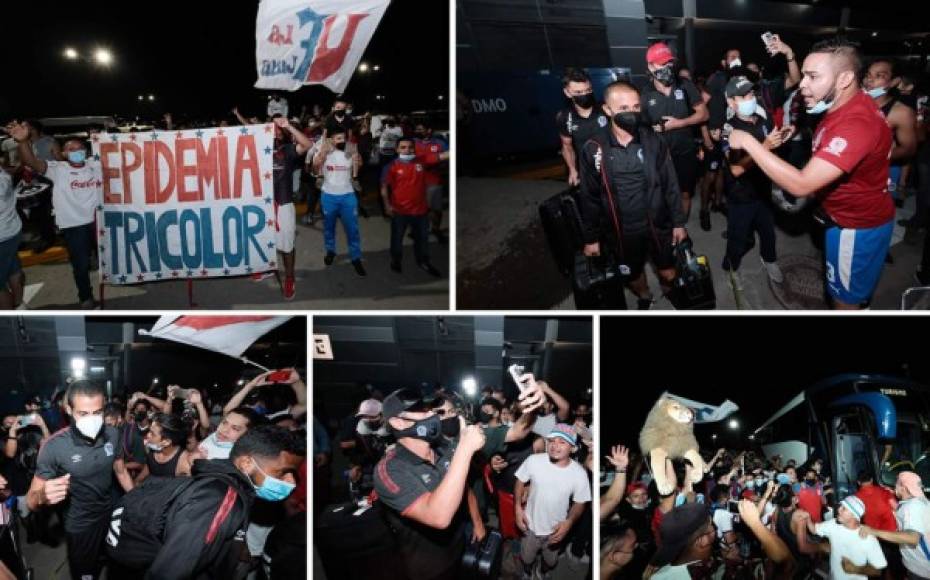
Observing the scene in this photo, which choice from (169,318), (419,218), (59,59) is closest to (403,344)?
(419,218)

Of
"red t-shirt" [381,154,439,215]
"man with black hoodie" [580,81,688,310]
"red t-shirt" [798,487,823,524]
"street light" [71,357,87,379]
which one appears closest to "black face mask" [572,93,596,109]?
"man with black hoodie" [580,81,688,310]

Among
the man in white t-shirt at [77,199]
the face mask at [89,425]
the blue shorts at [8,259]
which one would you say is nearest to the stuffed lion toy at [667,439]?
the face mask at [89,425]

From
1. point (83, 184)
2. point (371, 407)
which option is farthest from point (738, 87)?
point (83, 184)

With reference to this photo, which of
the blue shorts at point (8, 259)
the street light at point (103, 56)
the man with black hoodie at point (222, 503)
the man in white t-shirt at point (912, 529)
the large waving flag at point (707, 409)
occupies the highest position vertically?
the street light at point (103, 56)

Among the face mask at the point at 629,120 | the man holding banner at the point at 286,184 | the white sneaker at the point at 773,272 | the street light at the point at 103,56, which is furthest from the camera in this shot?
the street light at the point at 103,56

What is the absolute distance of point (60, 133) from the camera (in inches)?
144

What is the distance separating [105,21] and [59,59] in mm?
381

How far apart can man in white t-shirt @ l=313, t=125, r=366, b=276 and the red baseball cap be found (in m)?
1.69

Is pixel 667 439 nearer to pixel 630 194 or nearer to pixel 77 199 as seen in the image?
pixel 630 194

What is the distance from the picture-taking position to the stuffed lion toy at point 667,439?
3.10 metres

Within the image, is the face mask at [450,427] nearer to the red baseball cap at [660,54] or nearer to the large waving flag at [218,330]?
the large waving flag at [218,330]

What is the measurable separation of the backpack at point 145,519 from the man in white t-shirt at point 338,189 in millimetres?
1307

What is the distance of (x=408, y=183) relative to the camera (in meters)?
3.23

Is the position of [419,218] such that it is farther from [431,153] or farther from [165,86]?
[165,86]
